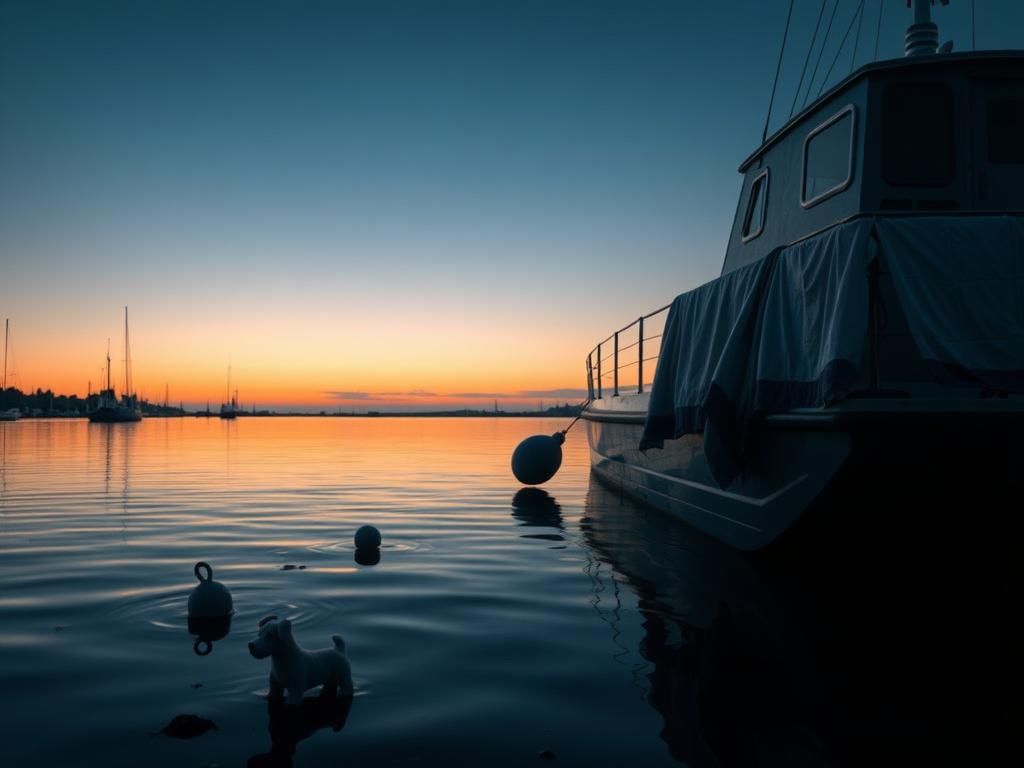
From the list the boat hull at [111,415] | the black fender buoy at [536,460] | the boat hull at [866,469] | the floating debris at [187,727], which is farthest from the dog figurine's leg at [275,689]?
the boat hull at [111,415]

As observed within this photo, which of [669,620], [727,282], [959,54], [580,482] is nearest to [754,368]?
[727,282]

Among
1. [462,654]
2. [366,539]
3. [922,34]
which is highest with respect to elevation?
[922,34]

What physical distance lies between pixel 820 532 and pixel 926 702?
2.33 metres

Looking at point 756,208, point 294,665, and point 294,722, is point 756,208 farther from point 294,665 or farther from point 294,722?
point 294,722

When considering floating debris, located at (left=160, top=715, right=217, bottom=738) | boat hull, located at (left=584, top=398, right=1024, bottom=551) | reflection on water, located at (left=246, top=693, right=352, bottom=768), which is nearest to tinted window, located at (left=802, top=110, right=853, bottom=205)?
boat hull, located at (left=584, top=398, right=1024, bottom=551)

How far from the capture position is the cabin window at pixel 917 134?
684 cm

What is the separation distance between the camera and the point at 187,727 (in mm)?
3248

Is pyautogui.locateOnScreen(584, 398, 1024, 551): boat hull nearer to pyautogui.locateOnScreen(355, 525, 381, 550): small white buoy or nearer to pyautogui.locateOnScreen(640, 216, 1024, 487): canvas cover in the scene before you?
pyautogui.locateOnScreen(640, 216, 1024, 487): canvas cover

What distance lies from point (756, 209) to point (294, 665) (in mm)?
7618

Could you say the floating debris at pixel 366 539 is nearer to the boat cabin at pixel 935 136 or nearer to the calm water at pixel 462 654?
the calm water at pixel 462 654

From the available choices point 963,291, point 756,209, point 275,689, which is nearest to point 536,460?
point 756,209

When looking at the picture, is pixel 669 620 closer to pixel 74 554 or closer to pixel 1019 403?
pixel 1019 403

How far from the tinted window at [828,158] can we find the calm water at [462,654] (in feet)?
A: 11.8

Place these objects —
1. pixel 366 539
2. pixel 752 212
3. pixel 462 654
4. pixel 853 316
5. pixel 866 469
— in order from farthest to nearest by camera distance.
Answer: pixel 752 212, pixel 366 539, pixel 866 469, pixel 853 316, pixel 462 654
